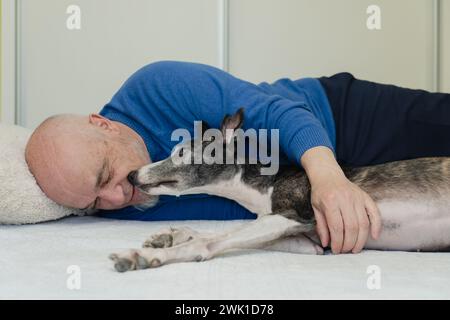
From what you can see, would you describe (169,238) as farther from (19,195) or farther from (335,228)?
(19,195)

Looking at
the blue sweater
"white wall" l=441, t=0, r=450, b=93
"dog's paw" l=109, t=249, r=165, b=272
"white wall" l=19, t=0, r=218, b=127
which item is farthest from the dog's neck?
"white wall" l=441, t=0, r=450, b=93

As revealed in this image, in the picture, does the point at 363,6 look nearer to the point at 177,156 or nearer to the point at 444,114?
the point at 444,114

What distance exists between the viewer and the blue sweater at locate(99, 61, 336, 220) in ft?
6.88

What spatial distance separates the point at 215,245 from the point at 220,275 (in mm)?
246

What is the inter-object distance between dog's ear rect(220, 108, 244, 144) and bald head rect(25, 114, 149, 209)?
1.14 ft

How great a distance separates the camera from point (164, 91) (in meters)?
2.28

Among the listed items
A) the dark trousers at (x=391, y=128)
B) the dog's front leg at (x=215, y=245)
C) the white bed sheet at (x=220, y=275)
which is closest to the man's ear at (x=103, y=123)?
the white bed sheet at (x=220, y=275)

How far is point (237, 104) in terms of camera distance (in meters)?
2.15

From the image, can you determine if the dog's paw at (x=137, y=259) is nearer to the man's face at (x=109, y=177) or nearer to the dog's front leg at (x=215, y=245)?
the dog's front leg at (x=215, y=245)

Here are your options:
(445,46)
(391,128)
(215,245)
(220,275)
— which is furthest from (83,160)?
(445,46)

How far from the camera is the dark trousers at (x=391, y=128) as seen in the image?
2268mm

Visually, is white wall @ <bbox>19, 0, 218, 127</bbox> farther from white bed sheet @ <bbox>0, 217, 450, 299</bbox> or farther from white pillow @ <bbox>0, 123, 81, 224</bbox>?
white bed sheet @ <bbox>0, 217, 450, 299</bbox>

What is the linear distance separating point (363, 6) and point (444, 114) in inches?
59.1

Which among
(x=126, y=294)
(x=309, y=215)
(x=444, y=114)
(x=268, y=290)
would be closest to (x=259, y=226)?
(x=309, y=215)
